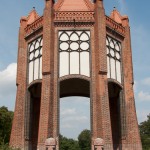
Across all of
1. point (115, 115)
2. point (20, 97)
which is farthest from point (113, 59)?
point (20, 97)

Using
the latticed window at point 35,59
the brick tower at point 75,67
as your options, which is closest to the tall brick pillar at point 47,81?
the brick tower at point 75,67

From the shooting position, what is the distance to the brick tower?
598 inches

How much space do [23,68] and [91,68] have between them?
4.24 meters

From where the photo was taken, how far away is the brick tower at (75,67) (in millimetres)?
15188

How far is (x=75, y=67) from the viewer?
1630 cm

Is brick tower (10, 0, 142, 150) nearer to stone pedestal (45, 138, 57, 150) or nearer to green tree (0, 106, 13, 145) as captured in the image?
stone pedestal (45, 138, 57, 150)

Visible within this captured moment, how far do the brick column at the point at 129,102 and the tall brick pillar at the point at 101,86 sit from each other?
7.19ft

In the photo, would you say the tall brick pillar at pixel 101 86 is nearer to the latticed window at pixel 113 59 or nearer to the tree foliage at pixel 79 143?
the latticed window at pixel 113 59

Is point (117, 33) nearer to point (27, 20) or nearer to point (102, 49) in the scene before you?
point (102, 49)

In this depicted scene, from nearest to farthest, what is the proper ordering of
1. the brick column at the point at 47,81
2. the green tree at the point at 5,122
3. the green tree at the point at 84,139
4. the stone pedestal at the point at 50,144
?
the stone pedestal at the point at 50,144
the brick column at the point at 47,81
the green tree at the point at 5,122
the green tree at the point at 84,139

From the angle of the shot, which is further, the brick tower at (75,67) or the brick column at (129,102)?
the brick column at (129,102)

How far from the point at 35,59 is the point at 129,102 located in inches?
234

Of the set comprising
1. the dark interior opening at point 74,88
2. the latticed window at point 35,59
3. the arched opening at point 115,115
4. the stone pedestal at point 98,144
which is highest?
the latticed window at point 35,59

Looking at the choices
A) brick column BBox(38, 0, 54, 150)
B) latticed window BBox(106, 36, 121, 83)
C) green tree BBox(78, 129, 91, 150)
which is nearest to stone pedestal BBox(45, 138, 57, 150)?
brick column BBox(38, 0, 54, 150)
